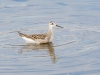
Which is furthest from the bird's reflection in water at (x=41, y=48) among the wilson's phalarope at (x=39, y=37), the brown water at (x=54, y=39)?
the wilson's phalarope at (x=39, y=37)

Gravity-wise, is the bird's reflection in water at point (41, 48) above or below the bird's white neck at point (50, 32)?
below

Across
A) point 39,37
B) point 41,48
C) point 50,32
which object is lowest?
point 41,48

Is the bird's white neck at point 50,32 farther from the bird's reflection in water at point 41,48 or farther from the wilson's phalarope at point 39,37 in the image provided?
the bird's reflection in water at point 41,48

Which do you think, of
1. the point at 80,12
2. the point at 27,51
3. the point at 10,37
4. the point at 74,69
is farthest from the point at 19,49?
the point at 80,12

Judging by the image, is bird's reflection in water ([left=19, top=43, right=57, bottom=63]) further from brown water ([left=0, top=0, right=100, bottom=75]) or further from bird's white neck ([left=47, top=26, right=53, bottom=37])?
bird's white neck ([left=47, top=26, right=53, bottom=37])

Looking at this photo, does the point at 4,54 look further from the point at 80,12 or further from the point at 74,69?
the point at 80,12

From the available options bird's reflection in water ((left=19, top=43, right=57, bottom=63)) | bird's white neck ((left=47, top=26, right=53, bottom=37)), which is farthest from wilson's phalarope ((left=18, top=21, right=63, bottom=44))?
bird's reflection in water ((left=19, top=43, right=57, bottom=63))

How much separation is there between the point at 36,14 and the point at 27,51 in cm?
592

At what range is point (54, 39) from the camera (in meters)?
18.8

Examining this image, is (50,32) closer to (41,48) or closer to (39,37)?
(39,37)

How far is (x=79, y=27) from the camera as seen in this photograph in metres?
20.2

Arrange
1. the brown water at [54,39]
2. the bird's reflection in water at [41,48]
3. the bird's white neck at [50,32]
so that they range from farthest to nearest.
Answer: the bird's white neck at [50,32] → the bird's reflection in water at [41,48] → the brown water at [54,39]

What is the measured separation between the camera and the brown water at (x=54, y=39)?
1488 centimetres

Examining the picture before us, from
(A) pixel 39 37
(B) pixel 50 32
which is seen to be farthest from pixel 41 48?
(B) pixel 50 32
